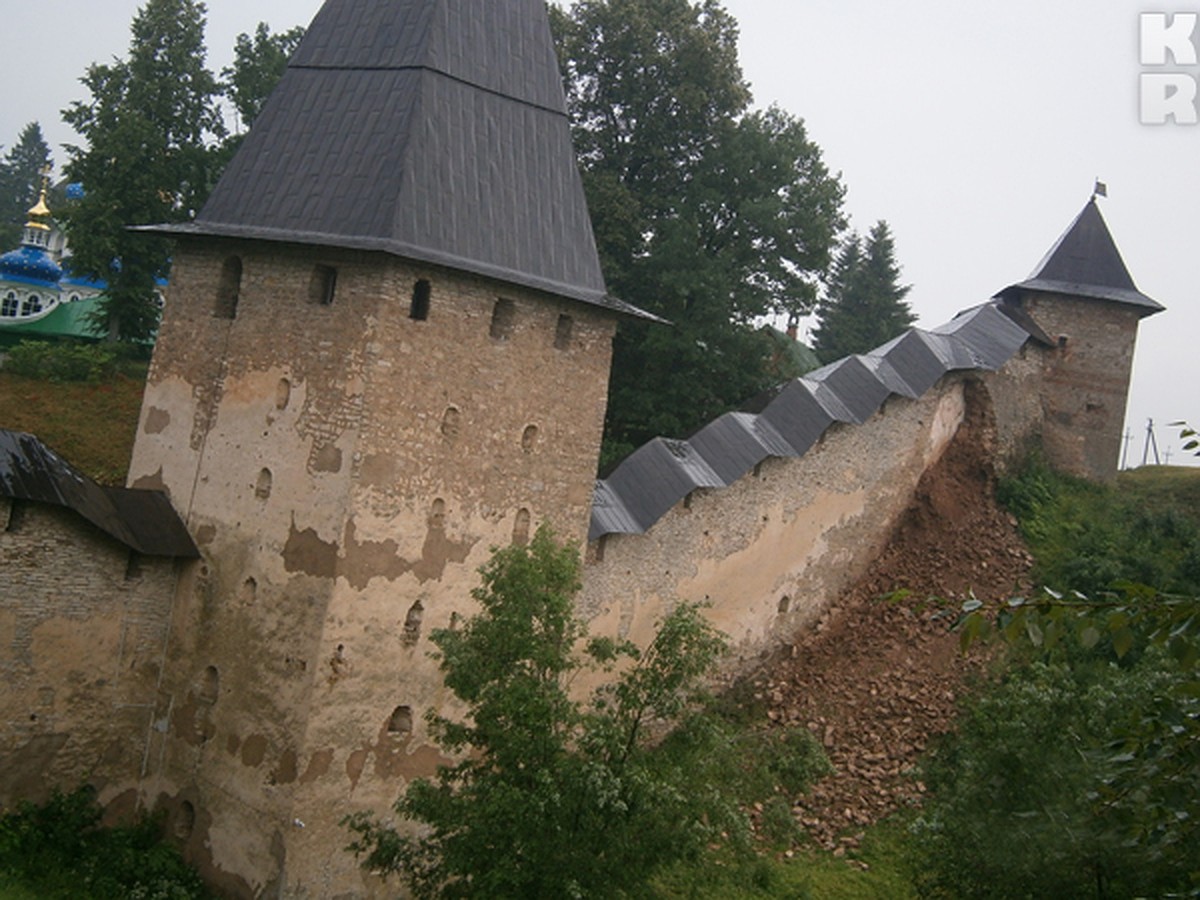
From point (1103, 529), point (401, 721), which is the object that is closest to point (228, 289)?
point (401, 721)

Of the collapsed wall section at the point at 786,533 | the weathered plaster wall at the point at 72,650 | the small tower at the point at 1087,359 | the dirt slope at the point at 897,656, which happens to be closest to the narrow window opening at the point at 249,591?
the weathered plaster wall at the point at 72,650

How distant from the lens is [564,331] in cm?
1440

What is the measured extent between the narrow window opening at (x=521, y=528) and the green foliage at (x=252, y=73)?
1552 cm

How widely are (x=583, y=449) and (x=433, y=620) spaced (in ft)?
9.58

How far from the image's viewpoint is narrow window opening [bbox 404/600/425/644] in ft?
42.6

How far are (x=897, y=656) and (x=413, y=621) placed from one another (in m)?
7.75

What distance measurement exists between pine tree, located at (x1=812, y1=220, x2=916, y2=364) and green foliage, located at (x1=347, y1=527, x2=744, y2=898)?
26.0 m

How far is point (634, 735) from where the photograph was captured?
9633 millimetres

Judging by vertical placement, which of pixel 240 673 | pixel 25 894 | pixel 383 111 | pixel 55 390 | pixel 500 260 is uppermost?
pixel 383 111

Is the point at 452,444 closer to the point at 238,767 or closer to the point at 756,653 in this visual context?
the point at 238,767

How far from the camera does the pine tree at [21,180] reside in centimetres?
6048

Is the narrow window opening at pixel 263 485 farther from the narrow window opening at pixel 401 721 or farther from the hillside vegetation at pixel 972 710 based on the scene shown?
the hillside vegetation at pixel 972 710

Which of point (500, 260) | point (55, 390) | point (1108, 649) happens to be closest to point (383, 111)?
point (500, 260)

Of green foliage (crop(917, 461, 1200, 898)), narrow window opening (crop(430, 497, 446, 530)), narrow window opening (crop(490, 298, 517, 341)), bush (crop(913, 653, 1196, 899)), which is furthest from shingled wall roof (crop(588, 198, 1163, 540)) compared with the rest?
bush (crop(913, 653, 1196, 899))
